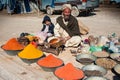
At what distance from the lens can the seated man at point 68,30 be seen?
5.78m

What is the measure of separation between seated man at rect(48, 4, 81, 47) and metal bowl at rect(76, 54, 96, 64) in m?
0.79

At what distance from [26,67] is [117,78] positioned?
1630 millimetres

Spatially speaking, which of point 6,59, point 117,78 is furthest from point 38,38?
point 117,78

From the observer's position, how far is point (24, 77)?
4.21m

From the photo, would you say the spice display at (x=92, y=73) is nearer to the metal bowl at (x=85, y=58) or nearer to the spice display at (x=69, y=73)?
the spice display at (x=69, y=73)

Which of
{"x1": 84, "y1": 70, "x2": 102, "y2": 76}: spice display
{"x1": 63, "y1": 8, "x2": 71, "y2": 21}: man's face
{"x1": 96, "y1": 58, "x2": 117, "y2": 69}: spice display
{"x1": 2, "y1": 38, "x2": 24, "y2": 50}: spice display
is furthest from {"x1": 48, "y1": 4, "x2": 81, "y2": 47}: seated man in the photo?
{"x1": 84, "y1": 70, "x2": 102, "y2": 76}: spice display

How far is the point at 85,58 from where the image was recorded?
4.94 m

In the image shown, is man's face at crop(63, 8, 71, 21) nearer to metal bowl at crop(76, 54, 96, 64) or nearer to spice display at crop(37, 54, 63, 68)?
metal bowl at crop(76, 54, 96, 64)

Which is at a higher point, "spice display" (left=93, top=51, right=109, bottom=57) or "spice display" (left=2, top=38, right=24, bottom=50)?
"spice display" (left=2, top=38, right=24, bottom=50)

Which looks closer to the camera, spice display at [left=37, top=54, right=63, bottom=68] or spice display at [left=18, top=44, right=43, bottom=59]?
spice display at [left=37, top=54, right=63, bottom=68]

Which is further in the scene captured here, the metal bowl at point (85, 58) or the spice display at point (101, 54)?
the spice display at point (101, 54)

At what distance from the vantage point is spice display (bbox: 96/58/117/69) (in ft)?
14.8

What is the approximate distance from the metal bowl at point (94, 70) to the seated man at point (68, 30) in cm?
144

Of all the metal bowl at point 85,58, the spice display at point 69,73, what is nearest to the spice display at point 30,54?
the metal bowl at point 85,58
